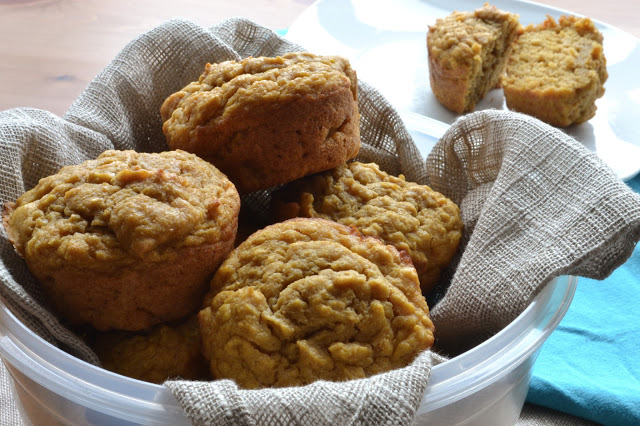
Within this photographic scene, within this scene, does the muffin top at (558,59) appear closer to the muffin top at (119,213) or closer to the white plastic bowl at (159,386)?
the white plastic bowl at (159,386)

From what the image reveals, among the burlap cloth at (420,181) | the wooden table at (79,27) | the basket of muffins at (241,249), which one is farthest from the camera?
the wooden table at (79,27)

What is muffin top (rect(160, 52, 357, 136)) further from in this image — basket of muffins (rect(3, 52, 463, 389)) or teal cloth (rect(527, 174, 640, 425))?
teal cloth (rect(527, 174, 640, 425))

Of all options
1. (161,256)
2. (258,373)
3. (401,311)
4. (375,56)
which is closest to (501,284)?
(401,311)

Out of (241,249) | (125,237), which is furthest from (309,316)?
(125,237)

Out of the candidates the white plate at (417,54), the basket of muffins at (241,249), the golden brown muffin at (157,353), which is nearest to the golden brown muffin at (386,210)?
the basket of muffins at (241,249)

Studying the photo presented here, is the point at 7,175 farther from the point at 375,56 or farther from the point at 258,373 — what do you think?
the point at 375,56

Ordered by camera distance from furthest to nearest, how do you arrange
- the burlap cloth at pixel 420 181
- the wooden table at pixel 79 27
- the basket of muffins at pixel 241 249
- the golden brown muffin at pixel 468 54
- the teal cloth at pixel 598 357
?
the golden brown muffin at pixel 468 54 → the wooden table at pixel 79 27 → the teal cloth at pixel 598 357 → the basket of muffins at pixel 241 249 → the burlap cloth at pixel 420 181

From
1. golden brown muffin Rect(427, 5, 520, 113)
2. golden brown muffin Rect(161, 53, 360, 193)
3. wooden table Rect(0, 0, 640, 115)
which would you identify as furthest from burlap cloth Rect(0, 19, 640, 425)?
golden brown muffin Rect(427, 5, 520, 113)
